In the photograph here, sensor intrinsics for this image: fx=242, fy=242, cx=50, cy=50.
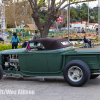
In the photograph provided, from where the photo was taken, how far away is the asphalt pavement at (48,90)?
235 inches

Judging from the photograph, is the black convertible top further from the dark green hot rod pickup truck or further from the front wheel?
the front wheel

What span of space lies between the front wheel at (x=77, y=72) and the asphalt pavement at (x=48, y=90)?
197mm

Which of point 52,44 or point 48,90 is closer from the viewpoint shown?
point 48,90

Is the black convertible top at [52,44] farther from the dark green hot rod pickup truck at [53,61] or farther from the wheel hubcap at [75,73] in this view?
the wheel hubcap at [75,73]

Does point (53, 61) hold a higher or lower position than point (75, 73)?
higher

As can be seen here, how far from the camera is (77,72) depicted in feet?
23.2

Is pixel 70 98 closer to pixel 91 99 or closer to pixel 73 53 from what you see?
pixel 91 99

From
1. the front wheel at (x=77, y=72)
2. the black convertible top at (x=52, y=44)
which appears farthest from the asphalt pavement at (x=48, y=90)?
the black convertible top at (x=52, y=44)

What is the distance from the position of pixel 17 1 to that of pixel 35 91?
54517 mm

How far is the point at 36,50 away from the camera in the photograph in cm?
Answer: 768

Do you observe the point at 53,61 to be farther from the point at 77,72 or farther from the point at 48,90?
the point at 48,90

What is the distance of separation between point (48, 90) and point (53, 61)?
105 centimetres

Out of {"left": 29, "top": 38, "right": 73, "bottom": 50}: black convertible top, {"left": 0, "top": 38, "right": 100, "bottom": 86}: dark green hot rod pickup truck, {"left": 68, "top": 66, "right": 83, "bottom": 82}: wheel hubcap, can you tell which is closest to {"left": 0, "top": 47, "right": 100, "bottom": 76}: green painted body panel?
{"left": 0, "top": 38, "right": 100, "bottom": 86}: dark green hot rod pickup truck

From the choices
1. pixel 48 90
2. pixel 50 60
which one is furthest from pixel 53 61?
pixel 48 90
